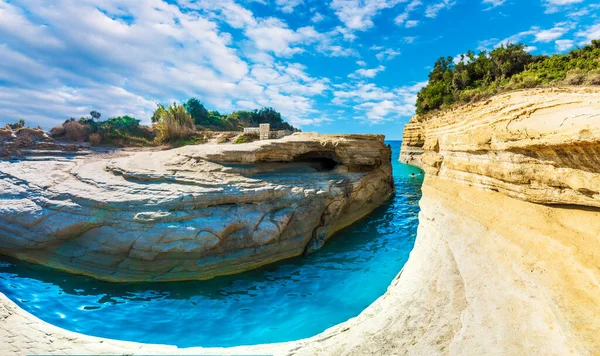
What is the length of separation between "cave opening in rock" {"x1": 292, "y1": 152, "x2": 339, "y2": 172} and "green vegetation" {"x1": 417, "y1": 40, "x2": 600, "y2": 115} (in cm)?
2358

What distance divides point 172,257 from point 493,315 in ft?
A: 28.4

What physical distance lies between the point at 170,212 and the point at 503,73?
4627 centimetres

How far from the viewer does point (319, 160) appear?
16.3 metres

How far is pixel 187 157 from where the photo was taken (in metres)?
12.2

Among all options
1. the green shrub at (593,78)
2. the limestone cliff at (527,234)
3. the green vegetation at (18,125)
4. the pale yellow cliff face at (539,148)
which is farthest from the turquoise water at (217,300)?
the green vegetation at (18,125)

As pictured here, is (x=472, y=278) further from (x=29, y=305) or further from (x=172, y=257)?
(x=29, y=305)

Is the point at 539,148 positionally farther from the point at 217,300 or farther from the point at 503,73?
the point at 503,73

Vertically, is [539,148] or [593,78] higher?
[593,78]

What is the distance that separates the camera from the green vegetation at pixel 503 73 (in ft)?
90.2

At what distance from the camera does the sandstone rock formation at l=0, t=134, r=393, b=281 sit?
9039 mm

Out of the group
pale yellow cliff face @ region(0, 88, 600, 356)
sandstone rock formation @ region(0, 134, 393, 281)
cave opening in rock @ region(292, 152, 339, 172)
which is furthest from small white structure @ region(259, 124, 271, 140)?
pale yellow cliff face @ region(0, 88, 600, 356)

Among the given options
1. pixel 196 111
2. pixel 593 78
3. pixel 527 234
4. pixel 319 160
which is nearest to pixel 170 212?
pixel 319 160

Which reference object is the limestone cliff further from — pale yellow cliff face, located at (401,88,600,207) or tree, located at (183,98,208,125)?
tree, located at (183,98,208,125)

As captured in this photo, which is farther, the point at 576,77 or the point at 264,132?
the point at 264,132
